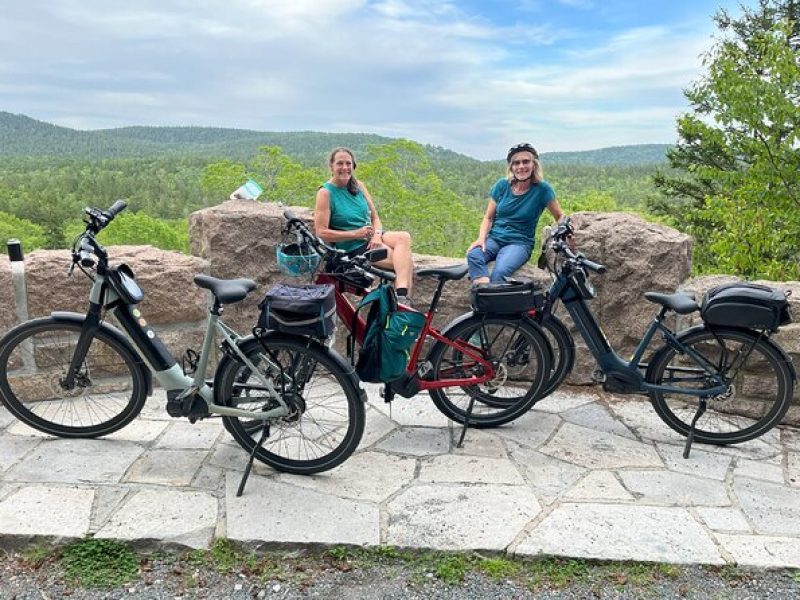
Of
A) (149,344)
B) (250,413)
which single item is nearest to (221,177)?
(149,344)

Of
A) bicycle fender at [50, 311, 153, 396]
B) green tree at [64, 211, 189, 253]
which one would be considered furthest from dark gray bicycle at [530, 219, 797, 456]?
green tree at [64, 211, 189, 253]

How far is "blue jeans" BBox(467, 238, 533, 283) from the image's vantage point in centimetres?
403

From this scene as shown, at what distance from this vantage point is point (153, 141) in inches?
2130

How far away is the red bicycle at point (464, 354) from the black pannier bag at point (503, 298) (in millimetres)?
68

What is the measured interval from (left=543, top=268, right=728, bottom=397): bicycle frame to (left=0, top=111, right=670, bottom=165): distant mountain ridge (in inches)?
1767

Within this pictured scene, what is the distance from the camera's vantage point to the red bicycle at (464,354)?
351 centimetres

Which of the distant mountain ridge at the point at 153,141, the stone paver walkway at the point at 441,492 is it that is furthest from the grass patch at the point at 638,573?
the distant mountain ridge at the point at 153,141

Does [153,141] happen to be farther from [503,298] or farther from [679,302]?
[679,302]

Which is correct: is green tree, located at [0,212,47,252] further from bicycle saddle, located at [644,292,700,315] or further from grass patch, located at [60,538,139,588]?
bicycle saddle, located at [644,292,700,315]

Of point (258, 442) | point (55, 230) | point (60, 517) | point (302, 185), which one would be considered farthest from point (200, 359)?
point (55, 230)

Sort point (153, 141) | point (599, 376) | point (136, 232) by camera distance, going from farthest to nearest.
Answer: point (153, 141) → point (136, 232) → point (599, 376)

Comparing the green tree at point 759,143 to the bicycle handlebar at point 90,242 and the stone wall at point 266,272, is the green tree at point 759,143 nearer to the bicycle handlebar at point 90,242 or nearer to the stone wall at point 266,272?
the stone wall at point 266,272

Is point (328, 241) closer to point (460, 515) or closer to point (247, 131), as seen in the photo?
point (460, 515)

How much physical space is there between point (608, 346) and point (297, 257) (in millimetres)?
1822
